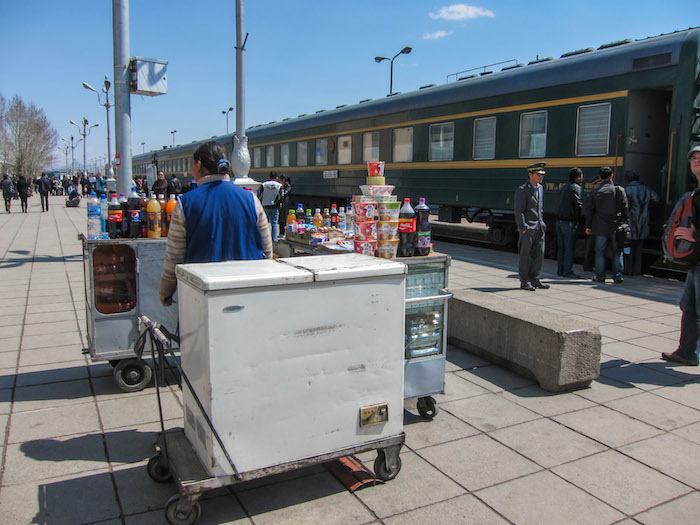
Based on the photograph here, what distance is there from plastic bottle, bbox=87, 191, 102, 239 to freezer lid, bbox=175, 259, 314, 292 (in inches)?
79.9

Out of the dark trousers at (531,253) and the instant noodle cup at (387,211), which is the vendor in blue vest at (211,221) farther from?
the dark trousers at (531,253)

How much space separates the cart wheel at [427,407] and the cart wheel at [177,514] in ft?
5.97

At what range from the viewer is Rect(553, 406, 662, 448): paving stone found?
3766 mm

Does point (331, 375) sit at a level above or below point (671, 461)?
above

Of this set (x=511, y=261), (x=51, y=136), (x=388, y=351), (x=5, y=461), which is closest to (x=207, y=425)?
(x=388, y=351)

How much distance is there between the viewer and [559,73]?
10469 mm

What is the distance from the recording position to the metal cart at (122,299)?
456cm

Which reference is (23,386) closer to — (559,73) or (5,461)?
(5,461)

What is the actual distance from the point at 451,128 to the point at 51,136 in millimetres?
69754

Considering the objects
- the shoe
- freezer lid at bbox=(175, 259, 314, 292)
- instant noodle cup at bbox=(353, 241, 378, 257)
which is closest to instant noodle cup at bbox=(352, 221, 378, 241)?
instant noodle cup at bbox=(353, 241, 378, 257)

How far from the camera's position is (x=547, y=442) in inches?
146

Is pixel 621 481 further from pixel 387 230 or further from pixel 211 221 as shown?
pixel 211 221

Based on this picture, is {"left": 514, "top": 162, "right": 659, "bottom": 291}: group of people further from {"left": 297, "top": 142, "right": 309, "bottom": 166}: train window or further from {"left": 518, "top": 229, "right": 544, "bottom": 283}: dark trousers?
{"left": 297, "top": 142, "right": 309, "bottom": 166}: train window

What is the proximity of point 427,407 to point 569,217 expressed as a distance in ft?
20.7
